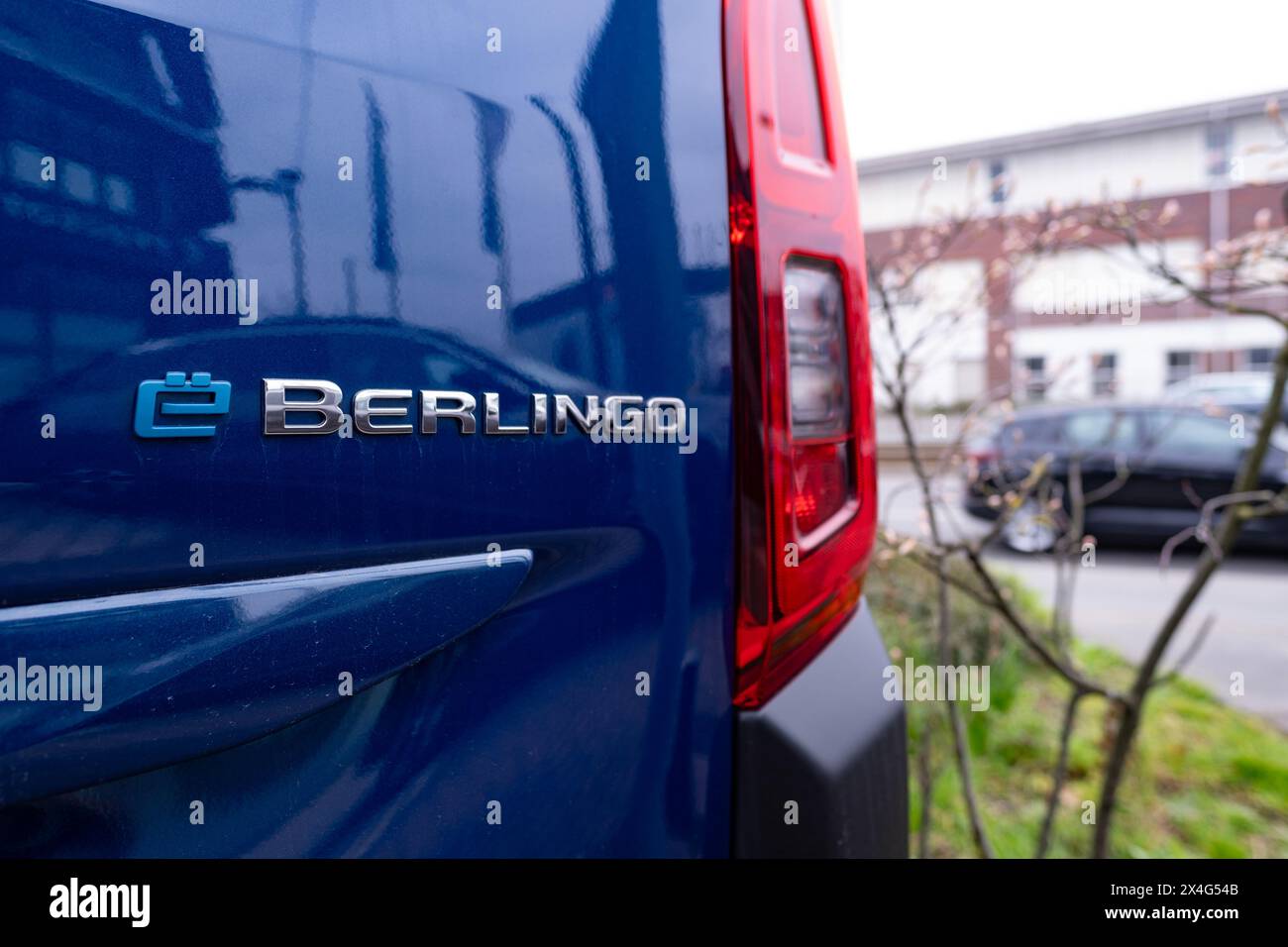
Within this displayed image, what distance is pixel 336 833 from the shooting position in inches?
33.6

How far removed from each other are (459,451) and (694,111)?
51 centimetres

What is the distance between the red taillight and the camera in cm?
105

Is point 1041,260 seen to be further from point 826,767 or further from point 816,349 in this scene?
point 826,767

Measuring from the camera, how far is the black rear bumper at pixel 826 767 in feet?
3.42

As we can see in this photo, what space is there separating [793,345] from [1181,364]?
2617cm

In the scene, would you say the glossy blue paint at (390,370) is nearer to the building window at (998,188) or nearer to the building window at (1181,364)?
the building window at (998,188)

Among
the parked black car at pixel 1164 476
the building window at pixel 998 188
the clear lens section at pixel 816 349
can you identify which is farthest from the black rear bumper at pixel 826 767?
the parked black car at pixel 1164 476

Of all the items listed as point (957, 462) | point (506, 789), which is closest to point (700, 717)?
point (506, 789)

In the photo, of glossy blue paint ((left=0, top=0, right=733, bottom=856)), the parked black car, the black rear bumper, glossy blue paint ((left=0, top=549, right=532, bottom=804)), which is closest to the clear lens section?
glossy blue paint ((left=0, top=0, right=733, bottom=856))

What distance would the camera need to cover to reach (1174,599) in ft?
23.5

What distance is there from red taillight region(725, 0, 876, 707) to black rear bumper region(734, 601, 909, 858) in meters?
0.04

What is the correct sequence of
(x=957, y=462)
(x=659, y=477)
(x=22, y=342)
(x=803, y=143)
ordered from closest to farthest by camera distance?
(x=22, y=342)
(x=659, y=477)
(x=803, y=143)
(x=957, y=462)

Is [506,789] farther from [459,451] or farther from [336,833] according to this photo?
[459,451]

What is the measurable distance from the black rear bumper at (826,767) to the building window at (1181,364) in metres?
24.9
